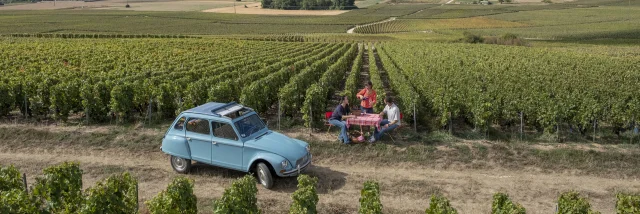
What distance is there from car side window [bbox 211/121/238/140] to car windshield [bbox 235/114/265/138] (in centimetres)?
21

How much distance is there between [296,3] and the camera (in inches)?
6983

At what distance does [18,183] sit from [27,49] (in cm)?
4977

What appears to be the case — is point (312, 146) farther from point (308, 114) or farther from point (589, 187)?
point (589, 187)

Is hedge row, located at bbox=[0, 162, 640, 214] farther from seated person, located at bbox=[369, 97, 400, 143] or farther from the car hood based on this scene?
seated person, located at bbox=[369, 97, 400, 143]

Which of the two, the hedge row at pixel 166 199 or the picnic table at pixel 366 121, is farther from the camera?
the picnic table at pixel 366 121

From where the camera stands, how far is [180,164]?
13977 mm

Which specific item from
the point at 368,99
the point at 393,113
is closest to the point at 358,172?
the point at 393,113

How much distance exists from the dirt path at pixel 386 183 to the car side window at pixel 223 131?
1.38m

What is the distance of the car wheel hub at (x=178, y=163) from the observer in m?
13.9

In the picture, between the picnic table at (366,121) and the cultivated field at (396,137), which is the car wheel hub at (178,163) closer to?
the cultivated field at (396,137)

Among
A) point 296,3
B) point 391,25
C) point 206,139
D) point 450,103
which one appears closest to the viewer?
point 206,139

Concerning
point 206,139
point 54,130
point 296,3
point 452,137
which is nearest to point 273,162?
point 206,139

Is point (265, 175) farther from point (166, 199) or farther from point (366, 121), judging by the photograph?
point (366, 121)

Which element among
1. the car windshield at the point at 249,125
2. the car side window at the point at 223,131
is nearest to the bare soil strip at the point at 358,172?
the car side window at the point at 223,131
